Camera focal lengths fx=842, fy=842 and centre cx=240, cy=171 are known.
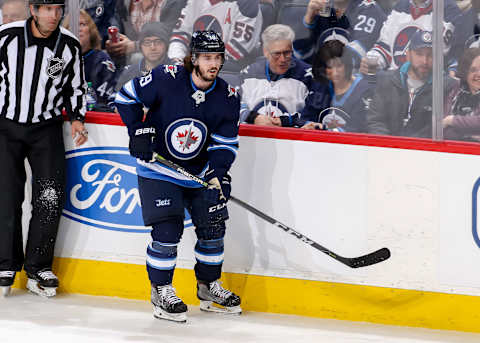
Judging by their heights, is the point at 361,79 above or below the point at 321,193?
above

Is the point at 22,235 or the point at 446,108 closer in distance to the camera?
the point at 446,108

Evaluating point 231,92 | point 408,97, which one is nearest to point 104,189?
point 231,92

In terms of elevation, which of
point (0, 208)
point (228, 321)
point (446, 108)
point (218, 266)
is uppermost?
point (446, 108)

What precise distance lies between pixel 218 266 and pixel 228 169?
387 mm

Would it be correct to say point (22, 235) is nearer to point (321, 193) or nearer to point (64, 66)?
point (64, 66)

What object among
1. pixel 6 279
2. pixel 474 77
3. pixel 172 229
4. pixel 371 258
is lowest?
pixel 6 279

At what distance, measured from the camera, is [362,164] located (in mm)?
3176

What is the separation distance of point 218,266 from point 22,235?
0.85 m

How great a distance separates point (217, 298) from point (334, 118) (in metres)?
0.83

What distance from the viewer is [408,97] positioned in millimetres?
3197

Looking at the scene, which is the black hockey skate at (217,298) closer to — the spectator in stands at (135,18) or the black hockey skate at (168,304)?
the black hockey skate at (168,304)

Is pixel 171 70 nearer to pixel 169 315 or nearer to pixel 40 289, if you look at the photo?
pixel 169 315

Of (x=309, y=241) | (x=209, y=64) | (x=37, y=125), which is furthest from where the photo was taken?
(x=37, y=125)

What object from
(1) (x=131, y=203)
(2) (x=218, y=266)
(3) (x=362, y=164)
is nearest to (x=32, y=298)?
(1) (x=131, y=203)
